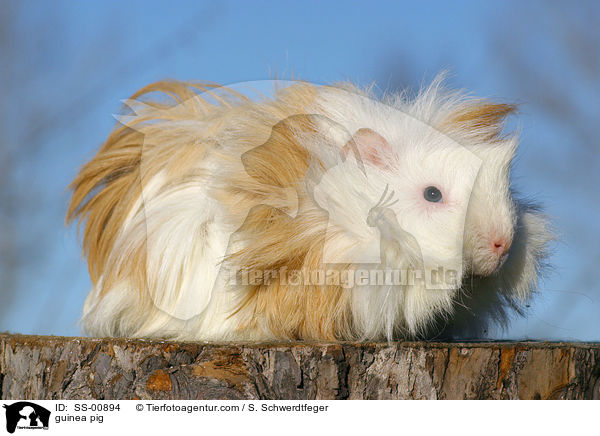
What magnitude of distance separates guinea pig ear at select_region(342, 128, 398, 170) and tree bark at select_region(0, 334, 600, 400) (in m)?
0.65

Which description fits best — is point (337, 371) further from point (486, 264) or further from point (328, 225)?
point (486, 264)

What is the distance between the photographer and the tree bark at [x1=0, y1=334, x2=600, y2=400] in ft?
7.00

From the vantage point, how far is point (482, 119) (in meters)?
2.54

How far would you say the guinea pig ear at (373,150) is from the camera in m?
2.36

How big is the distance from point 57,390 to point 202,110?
49.9 inches

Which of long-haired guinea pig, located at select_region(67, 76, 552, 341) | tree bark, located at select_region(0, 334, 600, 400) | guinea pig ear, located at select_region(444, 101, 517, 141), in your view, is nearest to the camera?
tree bark, located at select_region(0, 334, 600, 400)

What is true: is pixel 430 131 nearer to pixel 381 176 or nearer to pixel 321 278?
pixel 381 176

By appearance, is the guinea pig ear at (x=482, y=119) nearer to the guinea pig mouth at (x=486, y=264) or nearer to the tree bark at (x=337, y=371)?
the guinea pig mouth at (x=486, y=264)
